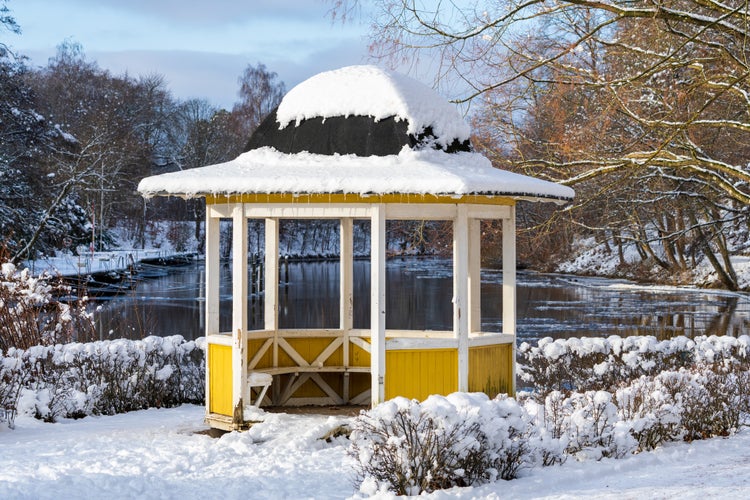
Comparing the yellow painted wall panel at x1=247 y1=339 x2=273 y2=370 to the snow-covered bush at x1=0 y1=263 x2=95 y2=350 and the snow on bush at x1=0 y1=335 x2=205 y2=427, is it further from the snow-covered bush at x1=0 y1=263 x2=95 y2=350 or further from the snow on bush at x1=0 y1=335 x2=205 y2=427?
the snow-covered bush at x1=0 y1=263 x2=95 y2=350

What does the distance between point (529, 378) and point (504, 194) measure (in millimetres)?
4962

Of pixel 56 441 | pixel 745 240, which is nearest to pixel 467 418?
pixel 56 441

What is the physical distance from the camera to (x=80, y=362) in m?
11.0

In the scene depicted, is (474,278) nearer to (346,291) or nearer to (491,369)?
(491,369)

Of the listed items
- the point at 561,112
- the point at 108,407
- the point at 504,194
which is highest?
the point at 561,112

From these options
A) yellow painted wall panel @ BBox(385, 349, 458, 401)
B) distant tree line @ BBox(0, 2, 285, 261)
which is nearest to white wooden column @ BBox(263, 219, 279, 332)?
yellow painted wall panel @ BBox(385, 349, 458, 401)

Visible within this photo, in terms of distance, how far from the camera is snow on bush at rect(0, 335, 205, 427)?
10320 millimetres

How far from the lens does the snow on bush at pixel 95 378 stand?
33.9ft

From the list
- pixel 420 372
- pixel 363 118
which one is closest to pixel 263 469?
pixel 420 372

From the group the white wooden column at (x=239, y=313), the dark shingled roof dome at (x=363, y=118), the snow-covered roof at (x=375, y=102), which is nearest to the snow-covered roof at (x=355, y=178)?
the dark shingled roof dome at (x=363, y=118)

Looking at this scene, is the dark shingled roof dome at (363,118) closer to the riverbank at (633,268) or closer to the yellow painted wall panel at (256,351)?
the yellow painted wall panel at (256,351)

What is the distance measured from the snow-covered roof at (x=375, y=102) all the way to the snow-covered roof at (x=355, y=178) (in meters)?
0.34

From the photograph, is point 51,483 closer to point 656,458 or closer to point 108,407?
point 108,407

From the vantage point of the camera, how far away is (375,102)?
953 cm
